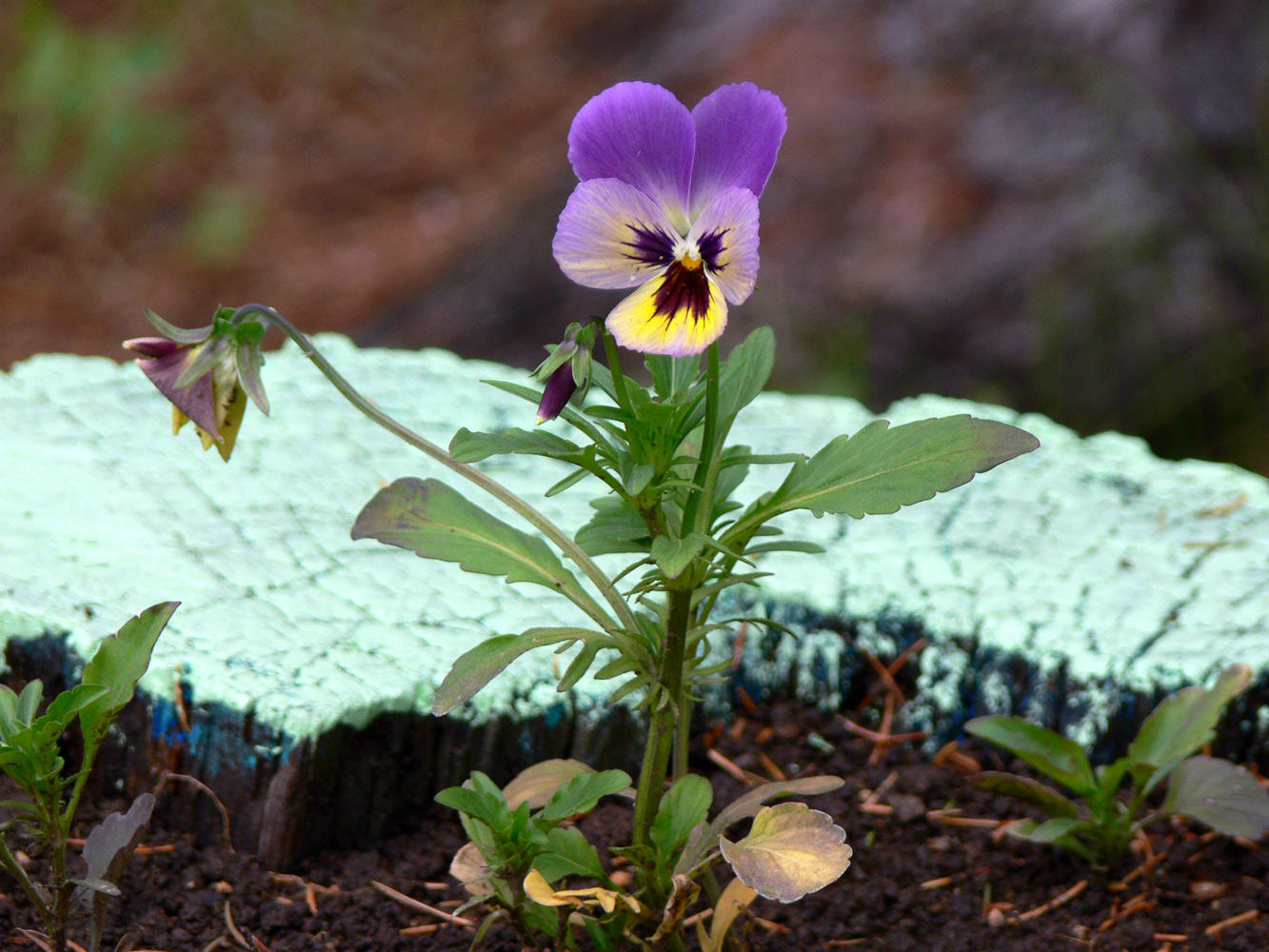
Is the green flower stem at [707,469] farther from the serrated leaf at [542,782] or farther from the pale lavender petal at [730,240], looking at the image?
the serrated leaf at [542,782]

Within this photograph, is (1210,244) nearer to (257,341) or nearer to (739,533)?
(739,533)

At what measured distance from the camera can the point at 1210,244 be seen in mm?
4008

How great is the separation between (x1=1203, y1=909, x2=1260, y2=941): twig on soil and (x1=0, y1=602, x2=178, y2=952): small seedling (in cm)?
121

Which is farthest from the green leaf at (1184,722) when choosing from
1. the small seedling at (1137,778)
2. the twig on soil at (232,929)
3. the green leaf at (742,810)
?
the twig on soil at (232,929)

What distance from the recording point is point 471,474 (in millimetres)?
1276

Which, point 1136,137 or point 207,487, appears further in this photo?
point 1136,137

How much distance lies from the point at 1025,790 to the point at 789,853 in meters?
0.48

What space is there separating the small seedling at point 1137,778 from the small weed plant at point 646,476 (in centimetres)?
41

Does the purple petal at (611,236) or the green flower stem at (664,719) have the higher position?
the purple petal at (611,236)

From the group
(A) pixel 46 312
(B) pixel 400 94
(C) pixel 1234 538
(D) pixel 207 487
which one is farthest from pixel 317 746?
(B) pixel 400 94

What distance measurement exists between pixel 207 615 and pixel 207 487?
427mm

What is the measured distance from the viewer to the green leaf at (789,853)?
3.88ft

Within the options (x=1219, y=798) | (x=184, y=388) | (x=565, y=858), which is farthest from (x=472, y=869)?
(x=1219, y=798)

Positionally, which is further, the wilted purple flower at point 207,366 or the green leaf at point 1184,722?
the green leaf at point 1184,722
